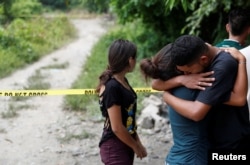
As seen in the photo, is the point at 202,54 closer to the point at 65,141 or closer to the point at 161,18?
the point at 65,141

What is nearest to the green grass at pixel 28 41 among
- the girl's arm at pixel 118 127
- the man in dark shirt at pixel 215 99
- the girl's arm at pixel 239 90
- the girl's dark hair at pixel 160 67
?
the girl's arm at pixel 118 127

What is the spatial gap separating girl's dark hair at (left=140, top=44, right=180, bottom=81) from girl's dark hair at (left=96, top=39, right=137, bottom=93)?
0.30 metres

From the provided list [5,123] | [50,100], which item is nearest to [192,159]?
[5,123]

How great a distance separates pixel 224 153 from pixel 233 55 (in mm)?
536

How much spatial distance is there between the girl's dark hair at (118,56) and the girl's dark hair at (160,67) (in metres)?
0.30

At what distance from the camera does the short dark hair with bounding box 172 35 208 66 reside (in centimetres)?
220

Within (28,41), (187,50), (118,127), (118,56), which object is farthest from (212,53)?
(28,41)

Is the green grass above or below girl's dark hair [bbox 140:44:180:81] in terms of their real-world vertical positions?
below

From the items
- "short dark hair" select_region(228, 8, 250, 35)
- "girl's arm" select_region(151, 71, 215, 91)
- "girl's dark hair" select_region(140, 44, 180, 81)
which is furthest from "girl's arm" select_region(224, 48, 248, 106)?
"short dark hair" select_region(228, 8, 250, 35)

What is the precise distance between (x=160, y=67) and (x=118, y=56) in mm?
393

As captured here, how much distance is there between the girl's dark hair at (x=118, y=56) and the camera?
272cm

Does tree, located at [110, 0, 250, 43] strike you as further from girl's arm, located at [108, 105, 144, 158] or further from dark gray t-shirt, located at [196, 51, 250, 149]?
dark gray t-shirt, located at [196, 51, 250, 149]

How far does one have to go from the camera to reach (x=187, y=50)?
2.20 m

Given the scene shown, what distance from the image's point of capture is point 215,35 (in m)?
9.14
